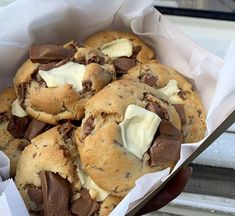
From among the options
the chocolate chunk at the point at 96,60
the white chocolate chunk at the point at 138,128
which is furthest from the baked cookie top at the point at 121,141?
the chocolate chunk at the point at 96,60

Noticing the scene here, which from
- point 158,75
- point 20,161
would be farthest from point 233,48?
point 20,161

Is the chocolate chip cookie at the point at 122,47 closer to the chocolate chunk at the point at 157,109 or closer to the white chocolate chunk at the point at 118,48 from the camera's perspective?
the white chocolate chunk at the point at 118,48

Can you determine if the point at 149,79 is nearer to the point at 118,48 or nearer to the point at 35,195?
the point at 118,48

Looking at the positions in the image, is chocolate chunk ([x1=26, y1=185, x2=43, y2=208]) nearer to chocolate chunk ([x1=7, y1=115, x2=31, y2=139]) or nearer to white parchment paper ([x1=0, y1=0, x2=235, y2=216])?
chocolate chunk ([x1=7, y1=115, x2=31, y2=139])

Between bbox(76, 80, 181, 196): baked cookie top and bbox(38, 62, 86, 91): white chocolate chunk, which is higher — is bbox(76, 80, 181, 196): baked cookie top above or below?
below

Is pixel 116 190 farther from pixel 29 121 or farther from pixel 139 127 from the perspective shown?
pixel 29 121

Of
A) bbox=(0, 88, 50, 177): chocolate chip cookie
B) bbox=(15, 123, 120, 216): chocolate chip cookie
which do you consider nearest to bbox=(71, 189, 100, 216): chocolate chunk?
bbox=(15, 123, 120, 216): chocolate chip cookie
